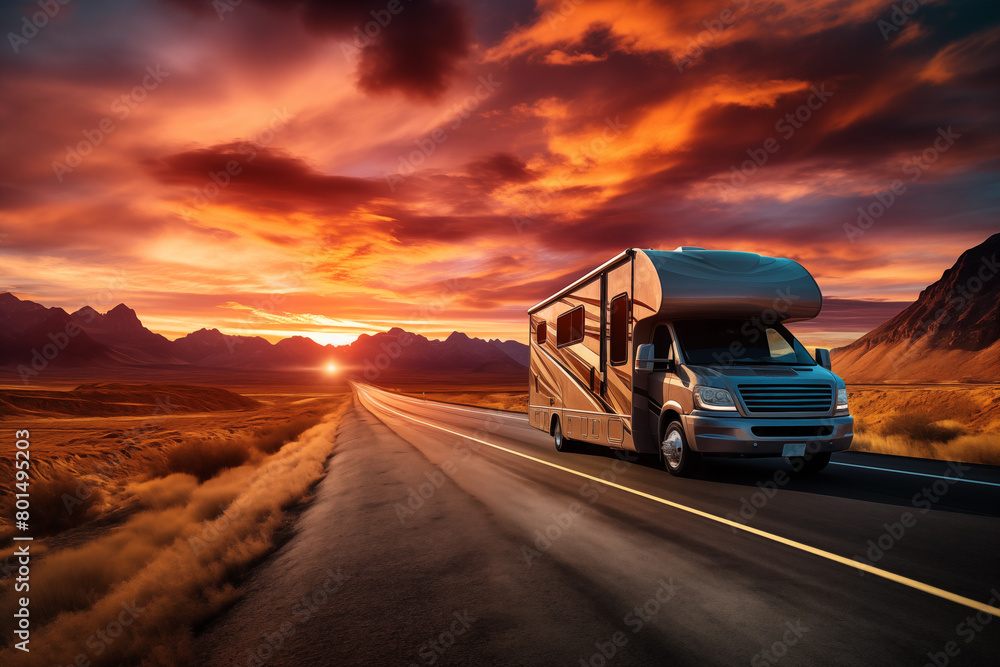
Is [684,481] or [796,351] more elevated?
[796,351]

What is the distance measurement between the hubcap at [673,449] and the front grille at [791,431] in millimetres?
1163

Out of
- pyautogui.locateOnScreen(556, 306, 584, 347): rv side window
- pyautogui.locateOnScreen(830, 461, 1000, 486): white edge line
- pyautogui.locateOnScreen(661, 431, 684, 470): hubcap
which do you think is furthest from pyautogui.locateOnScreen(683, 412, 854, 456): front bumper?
pyautogui.locateOnScreen(556, 306, 584, 347): rv side window

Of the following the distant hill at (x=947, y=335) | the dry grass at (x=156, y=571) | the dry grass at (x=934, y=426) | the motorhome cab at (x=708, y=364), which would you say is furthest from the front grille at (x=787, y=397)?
the distant hill at (x=947, y=335)

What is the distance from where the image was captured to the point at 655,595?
422 cm

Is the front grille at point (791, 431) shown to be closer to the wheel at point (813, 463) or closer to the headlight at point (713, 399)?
the headlight at point (713, 399)

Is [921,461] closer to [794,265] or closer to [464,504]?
[794,265]

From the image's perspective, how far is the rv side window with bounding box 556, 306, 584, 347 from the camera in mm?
12531

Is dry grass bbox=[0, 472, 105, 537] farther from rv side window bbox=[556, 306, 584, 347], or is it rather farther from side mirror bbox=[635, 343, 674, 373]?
side mirror bbox=[635, 343, 674, 373]

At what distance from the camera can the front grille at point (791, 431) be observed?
26.8 ft

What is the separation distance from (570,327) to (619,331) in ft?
8.98

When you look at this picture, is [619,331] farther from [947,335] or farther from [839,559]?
[947,335]

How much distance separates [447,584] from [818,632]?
2.75m

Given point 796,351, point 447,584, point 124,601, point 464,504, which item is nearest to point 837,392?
point 796,351

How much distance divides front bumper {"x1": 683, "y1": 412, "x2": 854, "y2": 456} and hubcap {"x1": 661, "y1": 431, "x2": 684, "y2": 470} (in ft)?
1.49
